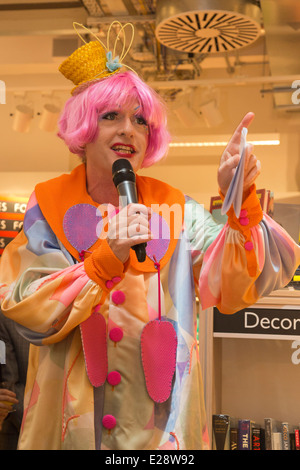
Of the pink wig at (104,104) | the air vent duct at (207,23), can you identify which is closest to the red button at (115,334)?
the pink wig at (104,104)

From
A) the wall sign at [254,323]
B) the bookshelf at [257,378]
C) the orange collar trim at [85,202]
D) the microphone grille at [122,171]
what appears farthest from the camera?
the bookshelf at [257,378]

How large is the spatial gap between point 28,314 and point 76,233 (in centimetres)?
23

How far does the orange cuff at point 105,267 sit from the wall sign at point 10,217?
2.62 metres

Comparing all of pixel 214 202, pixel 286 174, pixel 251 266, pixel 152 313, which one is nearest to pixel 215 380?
pixel 214 202

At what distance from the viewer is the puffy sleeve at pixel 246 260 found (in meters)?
1.16

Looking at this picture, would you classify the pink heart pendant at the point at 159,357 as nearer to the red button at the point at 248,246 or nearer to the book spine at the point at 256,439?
the red button at the point at 248,246

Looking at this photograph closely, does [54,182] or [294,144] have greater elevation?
[294,144]

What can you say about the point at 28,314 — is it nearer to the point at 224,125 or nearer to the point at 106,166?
the point at 106,166

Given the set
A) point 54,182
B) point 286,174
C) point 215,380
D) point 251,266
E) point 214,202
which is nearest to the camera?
point 251,266

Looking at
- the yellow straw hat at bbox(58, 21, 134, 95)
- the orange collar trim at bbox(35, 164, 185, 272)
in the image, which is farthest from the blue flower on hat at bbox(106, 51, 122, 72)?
the orange collar trim at bbox(35, 164, 185, 272)

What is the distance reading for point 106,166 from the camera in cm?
138

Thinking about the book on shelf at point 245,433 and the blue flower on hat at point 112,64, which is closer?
the blue flower on hat at point 112,64

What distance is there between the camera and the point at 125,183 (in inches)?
47.3

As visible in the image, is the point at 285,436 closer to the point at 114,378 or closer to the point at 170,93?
the point at 114,378
